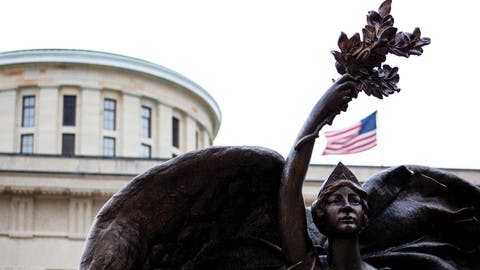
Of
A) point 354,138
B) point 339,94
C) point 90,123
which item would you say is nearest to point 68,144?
point 90,123

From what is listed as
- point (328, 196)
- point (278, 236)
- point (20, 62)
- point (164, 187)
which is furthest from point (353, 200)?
point (20, 62)

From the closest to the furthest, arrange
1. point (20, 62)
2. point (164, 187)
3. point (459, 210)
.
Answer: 1. point (164, 187)
2. point (459, 210)
3. point (20, 62)

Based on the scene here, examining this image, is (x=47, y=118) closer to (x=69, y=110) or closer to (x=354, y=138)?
(x=69, y=110)

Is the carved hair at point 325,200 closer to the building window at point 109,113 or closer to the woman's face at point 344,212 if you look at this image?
the woman's face at point 344,212

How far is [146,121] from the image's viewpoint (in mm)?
57750

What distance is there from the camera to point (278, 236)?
525 cm

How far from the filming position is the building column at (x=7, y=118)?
5544 centimetres

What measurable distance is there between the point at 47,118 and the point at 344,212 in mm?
51685

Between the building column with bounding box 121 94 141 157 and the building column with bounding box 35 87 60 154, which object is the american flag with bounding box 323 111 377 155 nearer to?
the building column with bounding box 121 94 141 157

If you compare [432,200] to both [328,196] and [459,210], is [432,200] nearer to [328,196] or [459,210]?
[459,210]

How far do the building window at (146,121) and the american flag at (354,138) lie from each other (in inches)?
898

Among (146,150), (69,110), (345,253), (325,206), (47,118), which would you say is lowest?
(345,253)

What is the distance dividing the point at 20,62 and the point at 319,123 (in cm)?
5133

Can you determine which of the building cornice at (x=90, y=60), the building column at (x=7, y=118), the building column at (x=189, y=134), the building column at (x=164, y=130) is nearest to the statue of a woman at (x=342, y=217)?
the building cornice at (x=90, y=60)
